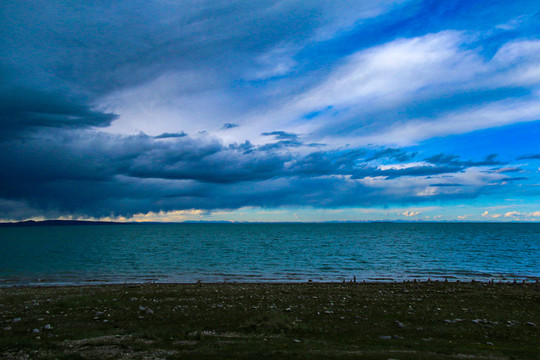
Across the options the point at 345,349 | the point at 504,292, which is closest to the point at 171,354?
the point at 345,349

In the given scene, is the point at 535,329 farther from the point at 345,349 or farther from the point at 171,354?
the point at 171,354

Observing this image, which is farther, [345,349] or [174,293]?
[174,293]

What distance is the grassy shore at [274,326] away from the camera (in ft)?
38.1

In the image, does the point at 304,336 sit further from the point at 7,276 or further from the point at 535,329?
the point at 7,276

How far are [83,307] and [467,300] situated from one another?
26212mm

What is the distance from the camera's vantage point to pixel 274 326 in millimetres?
15031

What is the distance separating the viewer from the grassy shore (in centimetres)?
1162

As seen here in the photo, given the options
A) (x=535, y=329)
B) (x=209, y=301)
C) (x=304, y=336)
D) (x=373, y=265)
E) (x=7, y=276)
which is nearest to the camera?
(x=304, y=336)

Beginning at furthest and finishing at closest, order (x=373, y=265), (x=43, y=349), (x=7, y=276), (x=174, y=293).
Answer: (x=373, y=265), (x=7, y=276), (x=174, y=293), (x=43, y=349)

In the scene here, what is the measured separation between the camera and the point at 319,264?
2210 inches

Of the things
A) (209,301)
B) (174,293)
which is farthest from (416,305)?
(174,293)

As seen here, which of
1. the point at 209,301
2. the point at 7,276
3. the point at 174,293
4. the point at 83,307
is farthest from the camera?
the point at 7,276

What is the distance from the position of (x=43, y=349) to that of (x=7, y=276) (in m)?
43.4

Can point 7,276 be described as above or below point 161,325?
below
